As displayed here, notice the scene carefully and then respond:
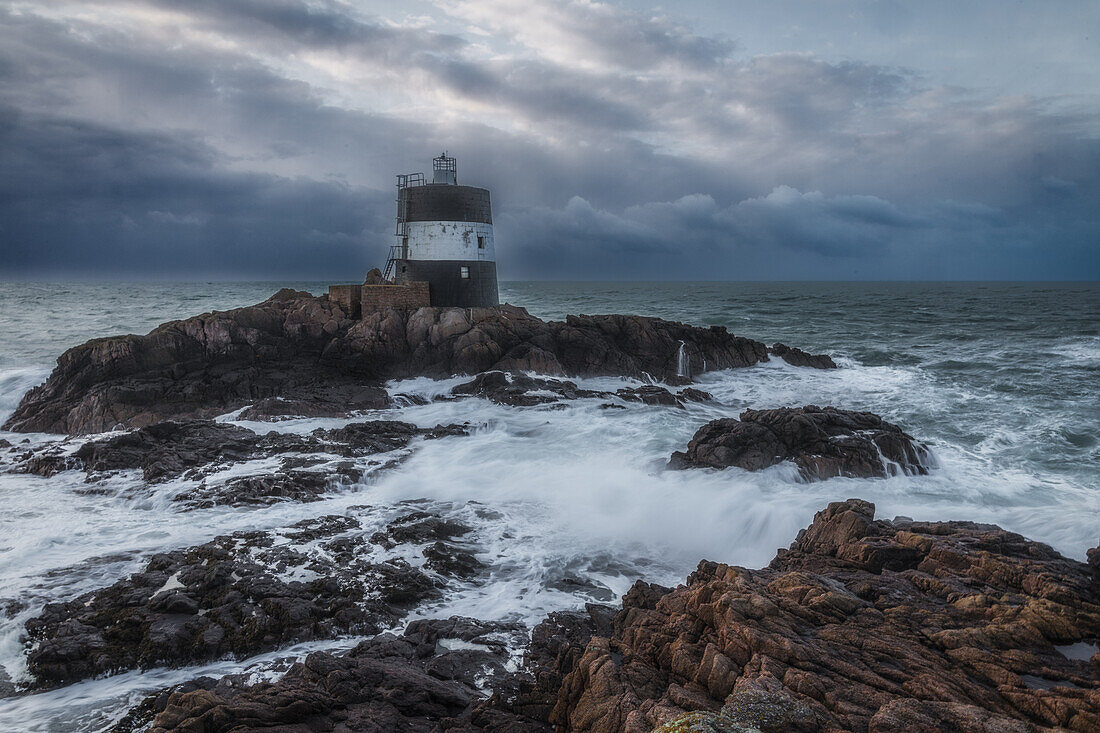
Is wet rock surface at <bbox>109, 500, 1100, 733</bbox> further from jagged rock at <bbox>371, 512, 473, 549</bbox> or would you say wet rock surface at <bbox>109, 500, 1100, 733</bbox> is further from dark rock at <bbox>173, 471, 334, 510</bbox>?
dark rock at <bbox>173, 471, 334, 510</bbox>

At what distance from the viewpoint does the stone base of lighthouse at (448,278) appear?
81.0 feet

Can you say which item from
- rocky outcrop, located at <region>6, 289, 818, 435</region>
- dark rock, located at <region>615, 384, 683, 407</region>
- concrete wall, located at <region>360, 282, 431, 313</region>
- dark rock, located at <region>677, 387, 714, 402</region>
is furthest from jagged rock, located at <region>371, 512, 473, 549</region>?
concrete wall, located at <region>360, 282, 431, 313</region>

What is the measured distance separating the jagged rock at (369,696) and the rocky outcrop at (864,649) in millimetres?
976

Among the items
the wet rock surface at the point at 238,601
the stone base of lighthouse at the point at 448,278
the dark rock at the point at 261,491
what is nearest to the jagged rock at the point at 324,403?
the dark rock at the point at 261,491

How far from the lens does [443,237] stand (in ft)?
80.6

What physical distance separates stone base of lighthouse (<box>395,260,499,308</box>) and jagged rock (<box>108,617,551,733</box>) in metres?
19.1

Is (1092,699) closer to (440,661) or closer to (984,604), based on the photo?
(984,604)

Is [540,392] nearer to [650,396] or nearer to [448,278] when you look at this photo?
[650,396]

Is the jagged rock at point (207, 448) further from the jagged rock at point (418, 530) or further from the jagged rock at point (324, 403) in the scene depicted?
the jagged rock at point (418, 530)

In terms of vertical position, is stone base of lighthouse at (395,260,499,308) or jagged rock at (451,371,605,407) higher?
stone base of lighthouse at (395,260,499,308)

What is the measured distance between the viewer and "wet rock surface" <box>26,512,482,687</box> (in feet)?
21.7

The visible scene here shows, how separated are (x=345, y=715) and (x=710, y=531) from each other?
6.92 metres

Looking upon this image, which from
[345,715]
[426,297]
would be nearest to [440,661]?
[345,715]

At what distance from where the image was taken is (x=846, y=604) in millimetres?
5656
